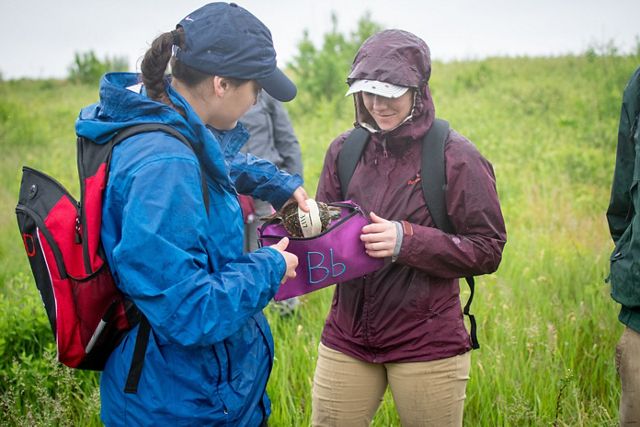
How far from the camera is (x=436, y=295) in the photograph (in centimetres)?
245

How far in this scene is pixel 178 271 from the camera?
1553 millimetres

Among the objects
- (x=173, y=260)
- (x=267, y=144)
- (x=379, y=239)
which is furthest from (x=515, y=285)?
(x=173, y=260)

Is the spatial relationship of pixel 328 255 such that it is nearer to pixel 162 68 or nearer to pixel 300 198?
pixel 300 198

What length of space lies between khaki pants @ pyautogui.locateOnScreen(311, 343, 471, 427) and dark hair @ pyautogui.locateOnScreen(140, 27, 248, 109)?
4.33ft

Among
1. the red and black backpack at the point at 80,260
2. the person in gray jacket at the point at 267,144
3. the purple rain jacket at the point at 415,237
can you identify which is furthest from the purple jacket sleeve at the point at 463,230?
the person in gray jacket at the point at 267,144

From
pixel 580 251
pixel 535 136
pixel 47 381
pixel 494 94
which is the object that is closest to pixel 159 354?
pixel 47 381

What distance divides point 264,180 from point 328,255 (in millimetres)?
423

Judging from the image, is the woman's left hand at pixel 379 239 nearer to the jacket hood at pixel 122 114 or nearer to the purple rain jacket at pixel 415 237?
the purple rain jacket at pixel 415 237

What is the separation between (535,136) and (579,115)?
147 cm

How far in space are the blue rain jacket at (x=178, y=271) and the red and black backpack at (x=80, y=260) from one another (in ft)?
0.10

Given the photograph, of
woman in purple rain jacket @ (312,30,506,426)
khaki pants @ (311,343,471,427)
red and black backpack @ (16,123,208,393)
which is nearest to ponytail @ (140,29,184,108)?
red and black backpack @ (16,123,208,393)

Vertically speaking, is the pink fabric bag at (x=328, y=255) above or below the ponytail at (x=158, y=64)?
below

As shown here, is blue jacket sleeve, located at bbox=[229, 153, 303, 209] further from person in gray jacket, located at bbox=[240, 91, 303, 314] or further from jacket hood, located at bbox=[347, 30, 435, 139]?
person in gray jacket, located at bbox=[240, 91, 303, 314]

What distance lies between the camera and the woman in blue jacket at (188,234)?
156cm
